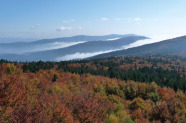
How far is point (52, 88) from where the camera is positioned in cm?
5316

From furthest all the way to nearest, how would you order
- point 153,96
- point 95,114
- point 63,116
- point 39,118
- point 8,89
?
point 153,96
point 95,114
point 8,89
point 63,116
point 39,118

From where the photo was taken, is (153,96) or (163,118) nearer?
(163,118)

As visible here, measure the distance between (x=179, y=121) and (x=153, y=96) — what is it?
3353 centimetres

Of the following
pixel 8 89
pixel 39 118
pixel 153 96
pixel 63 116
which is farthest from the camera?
pixel 153 96

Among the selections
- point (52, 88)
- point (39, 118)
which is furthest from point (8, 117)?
point (52, 88)

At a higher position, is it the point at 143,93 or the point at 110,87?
the point at 110,87

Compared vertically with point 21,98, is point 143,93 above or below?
below

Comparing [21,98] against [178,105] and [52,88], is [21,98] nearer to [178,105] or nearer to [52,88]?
[52,88]

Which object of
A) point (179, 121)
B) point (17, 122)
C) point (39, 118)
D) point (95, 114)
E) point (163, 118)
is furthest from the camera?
point (163, 118)

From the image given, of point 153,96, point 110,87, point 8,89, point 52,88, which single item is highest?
point 8,89

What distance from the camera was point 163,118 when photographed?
4641cm

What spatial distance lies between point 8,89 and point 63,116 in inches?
513

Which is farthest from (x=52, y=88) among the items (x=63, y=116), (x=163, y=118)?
Result: (x=163, y=118)

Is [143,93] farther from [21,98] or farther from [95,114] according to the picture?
[21,98]
